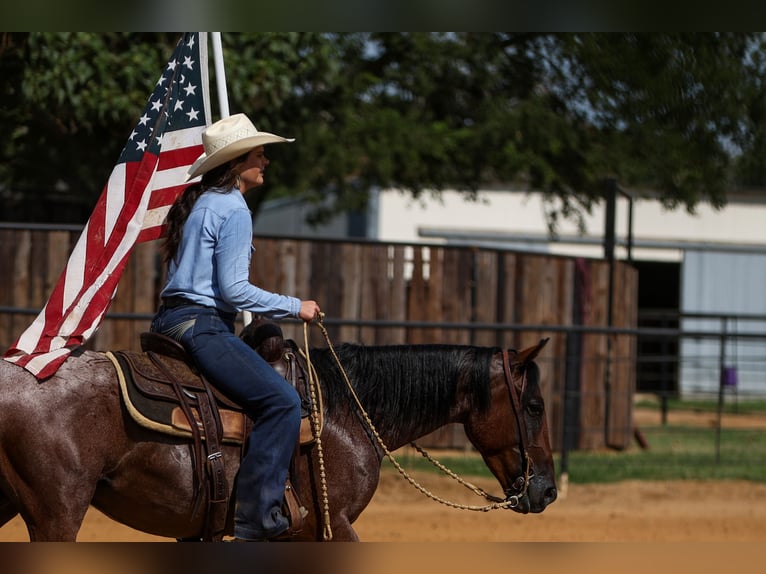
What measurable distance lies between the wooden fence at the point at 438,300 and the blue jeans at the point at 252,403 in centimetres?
605

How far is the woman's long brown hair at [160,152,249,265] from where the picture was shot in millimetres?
4641

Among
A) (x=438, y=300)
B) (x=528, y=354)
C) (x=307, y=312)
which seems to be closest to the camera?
(x=307, y=312)

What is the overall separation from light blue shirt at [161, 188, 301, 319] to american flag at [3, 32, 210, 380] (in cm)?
63

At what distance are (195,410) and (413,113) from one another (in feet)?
47.0

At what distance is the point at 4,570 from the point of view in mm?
2605

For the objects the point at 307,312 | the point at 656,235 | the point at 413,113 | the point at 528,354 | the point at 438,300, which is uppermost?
the point at 413,113

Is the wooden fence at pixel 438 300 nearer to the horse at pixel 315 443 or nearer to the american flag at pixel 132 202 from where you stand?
the american flag at pixel 132 202

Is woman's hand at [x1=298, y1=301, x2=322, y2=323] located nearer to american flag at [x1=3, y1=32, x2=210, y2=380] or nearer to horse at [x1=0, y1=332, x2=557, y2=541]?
horse at [x1=0, y1=332, x2=557, y2=541]

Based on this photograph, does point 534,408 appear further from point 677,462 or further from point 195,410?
point 677,462

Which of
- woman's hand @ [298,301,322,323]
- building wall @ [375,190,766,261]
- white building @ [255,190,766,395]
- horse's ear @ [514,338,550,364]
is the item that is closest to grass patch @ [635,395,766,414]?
white building @ [255,190,766,395]

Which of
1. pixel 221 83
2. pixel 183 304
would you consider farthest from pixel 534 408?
pixel 221 83

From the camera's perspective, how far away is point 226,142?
467cm

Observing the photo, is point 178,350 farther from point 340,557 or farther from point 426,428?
point 340,557
